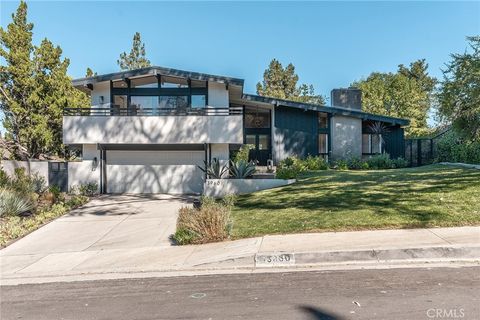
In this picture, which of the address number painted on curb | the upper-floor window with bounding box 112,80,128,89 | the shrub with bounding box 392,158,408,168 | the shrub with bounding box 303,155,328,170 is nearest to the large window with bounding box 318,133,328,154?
the shrub with bounding box 303,155,328,170

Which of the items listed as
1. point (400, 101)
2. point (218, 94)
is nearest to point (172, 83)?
point (218, 94)

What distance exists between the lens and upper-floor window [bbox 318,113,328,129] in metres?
Result: 24.3

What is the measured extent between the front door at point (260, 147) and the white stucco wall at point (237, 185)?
796cm

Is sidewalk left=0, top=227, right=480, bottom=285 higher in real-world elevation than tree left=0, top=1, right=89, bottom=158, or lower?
lower

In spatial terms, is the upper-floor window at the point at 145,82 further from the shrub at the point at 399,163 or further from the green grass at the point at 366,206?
the shrub at the point at 399,163

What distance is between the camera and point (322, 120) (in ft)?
80.0

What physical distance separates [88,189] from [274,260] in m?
14.4

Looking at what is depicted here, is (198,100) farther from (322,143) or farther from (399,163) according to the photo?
(399,163)

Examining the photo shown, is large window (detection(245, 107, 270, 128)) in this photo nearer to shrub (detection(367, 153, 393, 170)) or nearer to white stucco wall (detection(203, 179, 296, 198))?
shrub (detection(367, 153, 393, 170))

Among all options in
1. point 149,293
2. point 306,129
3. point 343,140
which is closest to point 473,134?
point 343,140

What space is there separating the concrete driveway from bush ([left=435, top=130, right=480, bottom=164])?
13.7 meters

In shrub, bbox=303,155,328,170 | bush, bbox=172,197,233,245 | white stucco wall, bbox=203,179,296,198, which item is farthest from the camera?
shrub, bbox=303,155,328,170

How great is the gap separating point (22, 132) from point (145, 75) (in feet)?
29.2

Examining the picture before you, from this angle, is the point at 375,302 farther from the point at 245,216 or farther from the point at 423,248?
the point at 245,216
